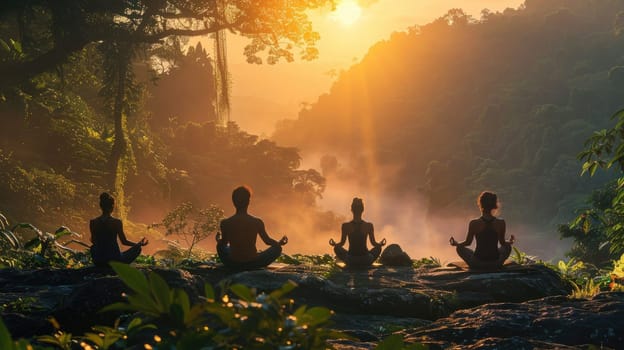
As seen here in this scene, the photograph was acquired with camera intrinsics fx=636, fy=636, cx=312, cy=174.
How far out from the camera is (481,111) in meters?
130

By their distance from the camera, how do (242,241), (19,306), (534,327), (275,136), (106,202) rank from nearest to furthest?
(534,327) < (19,306) < (106,202) < (242,241) < (275,136)

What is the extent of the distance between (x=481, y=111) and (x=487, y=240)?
12434 cm

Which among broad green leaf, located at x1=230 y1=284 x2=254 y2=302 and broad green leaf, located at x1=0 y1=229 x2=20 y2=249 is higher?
broad green leaf, located at x1=0 y1=229 x2=20 y2=249

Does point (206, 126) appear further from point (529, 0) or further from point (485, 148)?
point (529, 0)

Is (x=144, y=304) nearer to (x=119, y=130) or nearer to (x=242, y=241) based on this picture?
(x=242, y=241)

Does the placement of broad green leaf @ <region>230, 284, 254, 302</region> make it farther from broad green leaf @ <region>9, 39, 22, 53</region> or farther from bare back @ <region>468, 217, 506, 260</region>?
broad green leaf @ <region>9, 39, 22, 53</region>

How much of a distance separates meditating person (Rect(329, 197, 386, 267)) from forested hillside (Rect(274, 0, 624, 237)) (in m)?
82.1

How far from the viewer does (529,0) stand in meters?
173

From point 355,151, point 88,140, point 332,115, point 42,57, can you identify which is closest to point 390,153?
point 355,151

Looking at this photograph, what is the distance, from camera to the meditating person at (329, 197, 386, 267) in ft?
38.8

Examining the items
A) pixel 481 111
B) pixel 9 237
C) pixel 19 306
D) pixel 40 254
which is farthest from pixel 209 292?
pixel 481 111

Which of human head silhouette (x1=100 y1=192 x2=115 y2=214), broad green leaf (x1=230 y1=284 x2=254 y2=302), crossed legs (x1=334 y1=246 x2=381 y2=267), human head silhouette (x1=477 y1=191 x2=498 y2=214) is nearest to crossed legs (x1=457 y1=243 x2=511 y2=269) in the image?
human head silhouette (x1=477 y1=191 x2=498 y2=214)

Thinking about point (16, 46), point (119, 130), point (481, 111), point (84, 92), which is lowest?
point (119, 130)

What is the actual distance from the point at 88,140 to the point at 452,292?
2136 cm
